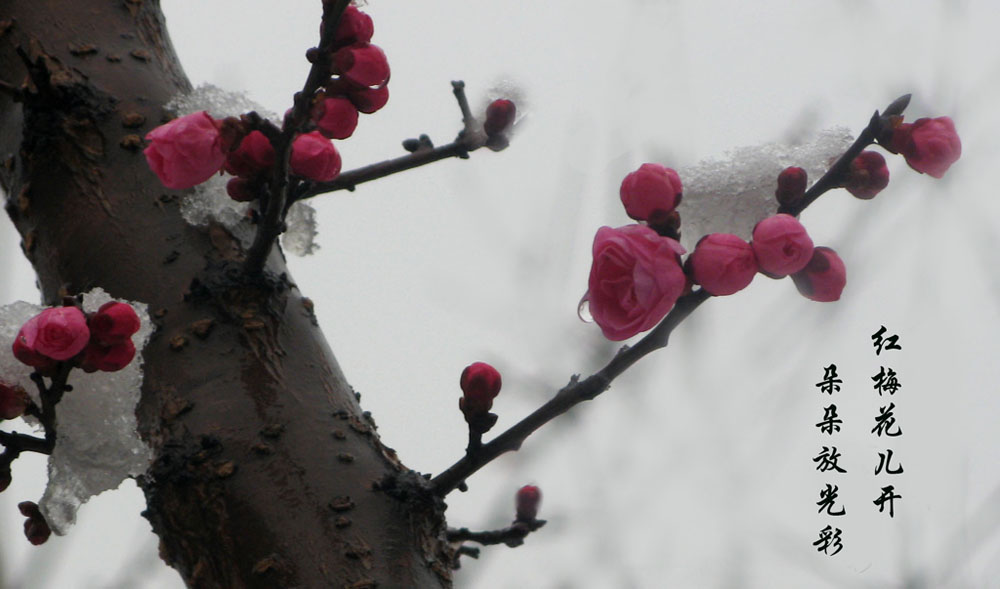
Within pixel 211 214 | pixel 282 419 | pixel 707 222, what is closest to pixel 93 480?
pixel 282 419

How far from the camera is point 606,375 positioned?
115 cm

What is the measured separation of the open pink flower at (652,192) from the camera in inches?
44.9

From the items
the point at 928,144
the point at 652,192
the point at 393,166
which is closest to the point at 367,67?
the point at 393,166

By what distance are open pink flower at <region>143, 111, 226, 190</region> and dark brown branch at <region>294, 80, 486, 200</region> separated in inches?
7.6

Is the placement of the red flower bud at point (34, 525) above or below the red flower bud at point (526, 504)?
below

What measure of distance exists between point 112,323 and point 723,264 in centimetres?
72

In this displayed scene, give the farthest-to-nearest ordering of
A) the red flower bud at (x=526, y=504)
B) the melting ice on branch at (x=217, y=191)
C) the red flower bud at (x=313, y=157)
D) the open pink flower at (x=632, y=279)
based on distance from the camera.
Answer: the red flower bud at (x=526, y=504), the melting ice on branch at (x=217, y=191), the red flower bud at (x=313, y=157), the open pink flower at (x=632, y=279)

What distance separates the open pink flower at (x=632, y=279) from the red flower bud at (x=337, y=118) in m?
0.40

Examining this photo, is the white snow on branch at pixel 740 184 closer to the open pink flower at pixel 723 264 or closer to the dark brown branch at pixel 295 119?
the open pink flower at pixel 723 264

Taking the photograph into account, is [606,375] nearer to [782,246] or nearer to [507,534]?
[782,246]

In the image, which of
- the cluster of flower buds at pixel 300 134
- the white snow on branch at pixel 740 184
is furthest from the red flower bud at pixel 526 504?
the cluster of flower buds at pixel 300 134

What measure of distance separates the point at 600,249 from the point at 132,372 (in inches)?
24.6

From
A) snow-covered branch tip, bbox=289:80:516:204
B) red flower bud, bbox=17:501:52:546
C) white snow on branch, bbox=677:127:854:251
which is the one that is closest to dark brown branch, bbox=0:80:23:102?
snow-covered branch tip, bbox=289:80:516:204

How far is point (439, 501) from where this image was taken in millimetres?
1168
